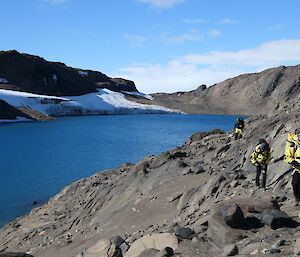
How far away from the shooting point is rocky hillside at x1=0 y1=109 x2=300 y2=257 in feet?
25.9

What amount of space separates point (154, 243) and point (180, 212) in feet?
15.8

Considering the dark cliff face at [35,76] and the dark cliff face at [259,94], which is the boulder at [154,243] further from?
the dark cliff face at [259,94]

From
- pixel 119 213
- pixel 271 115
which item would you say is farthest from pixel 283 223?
pixel 271 115

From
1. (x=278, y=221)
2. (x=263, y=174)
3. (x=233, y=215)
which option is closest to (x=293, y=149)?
(x=278, y=221)

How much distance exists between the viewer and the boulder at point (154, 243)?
8.40 m

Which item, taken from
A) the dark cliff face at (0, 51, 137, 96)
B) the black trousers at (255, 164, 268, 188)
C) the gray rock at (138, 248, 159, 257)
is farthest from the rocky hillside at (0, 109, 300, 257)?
the dark cliff face at (0, 51, 137, 96)

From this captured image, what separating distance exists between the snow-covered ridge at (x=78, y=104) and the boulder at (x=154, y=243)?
14153 centimetres

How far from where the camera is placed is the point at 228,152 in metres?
19.3

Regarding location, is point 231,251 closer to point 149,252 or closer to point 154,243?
point 149,252

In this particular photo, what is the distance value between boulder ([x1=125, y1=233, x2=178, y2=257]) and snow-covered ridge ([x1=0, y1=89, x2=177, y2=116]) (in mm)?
141526

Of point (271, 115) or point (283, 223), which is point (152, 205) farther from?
point (271, 115)

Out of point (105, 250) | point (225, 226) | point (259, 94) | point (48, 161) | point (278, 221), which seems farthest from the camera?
point (259, 94)

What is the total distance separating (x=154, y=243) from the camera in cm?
855

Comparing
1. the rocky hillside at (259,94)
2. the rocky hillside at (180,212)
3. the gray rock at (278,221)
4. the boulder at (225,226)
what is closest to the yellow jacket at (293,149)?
the rocky hillside at (180,212)
